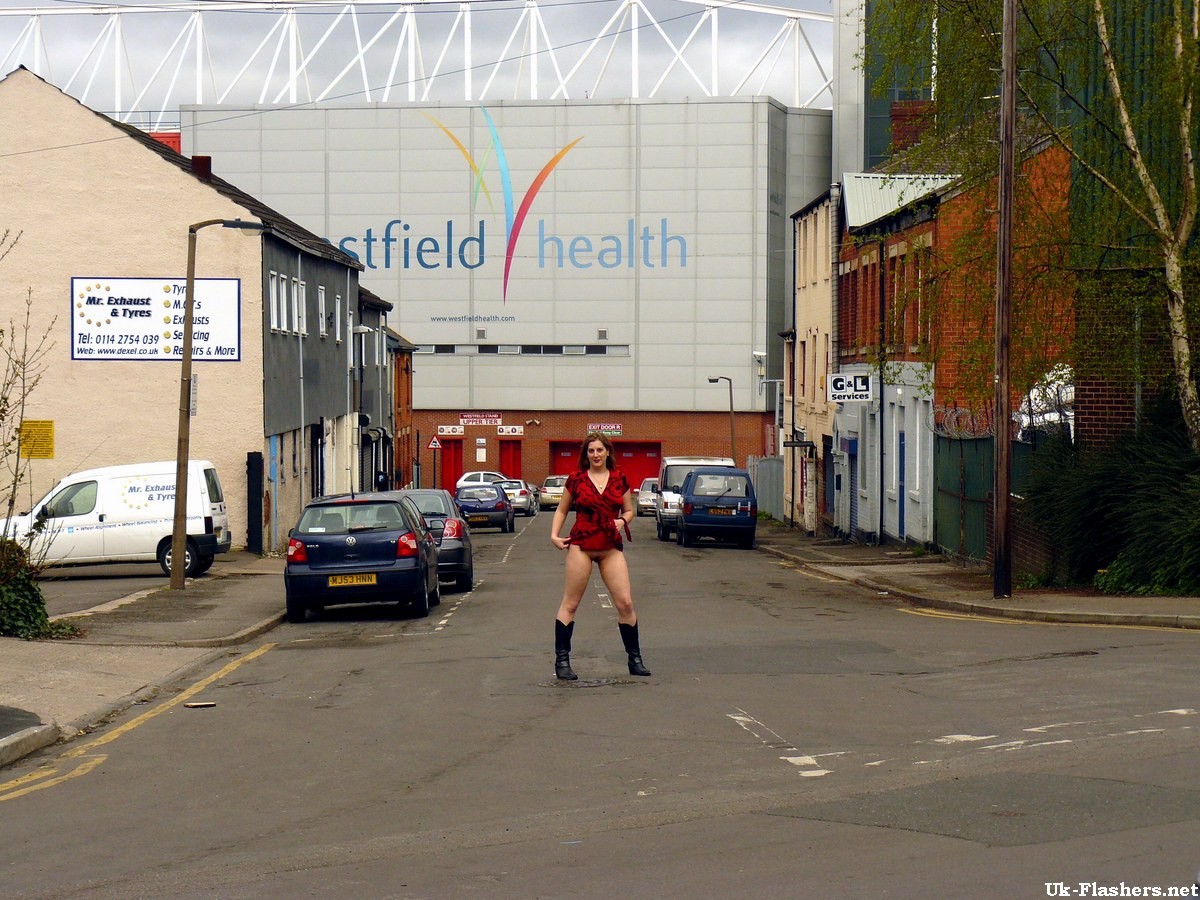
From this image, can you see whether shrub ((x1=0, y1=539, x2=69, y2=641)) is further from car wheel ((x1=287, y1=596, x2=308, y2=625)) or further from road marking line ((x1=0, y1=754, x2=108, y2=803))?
road marking line ((x1=0, y1=754, x2=108, y2=803))

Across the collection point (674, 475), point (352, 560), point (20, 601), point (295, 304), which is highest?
point (295, 304)

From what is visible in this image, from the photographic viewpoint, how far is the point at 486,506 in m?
48.8

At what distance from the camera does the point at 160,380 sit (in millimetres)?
32594

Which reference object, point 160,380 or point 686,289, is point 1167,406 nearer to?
point 160,380

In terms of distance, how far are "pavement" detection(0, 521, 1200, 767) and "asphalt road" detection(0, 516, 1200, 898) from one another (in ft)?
1.50

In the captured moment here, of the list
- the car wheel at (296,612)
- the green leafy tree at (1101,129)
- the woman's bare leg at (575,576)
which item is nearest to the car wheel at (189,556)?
the car wheel at (296,612)

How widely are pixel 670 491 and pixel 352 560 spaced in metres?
25.3

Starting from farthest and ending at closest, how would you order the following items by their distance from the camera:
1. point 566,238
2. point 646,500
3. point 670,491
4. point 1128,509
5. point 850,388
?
1. point 566,238
2. point 646,500
3. point 670,491
4. point 850,388
5. point 1128,509

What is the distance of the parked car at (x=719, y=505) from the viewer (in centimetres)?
3819

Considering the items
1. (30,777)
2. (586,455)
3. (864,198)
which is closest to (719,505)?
(864,198)

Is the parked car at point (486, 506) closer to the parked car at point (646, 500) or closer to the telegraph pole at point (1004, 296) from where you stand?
the parked car at point (646, 500)

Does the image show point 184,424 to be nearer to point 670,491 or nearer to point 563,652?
point 563,652

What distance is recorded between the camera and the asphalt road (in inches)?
255

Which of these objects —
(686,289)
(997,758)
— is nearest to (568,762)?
(997,758)
